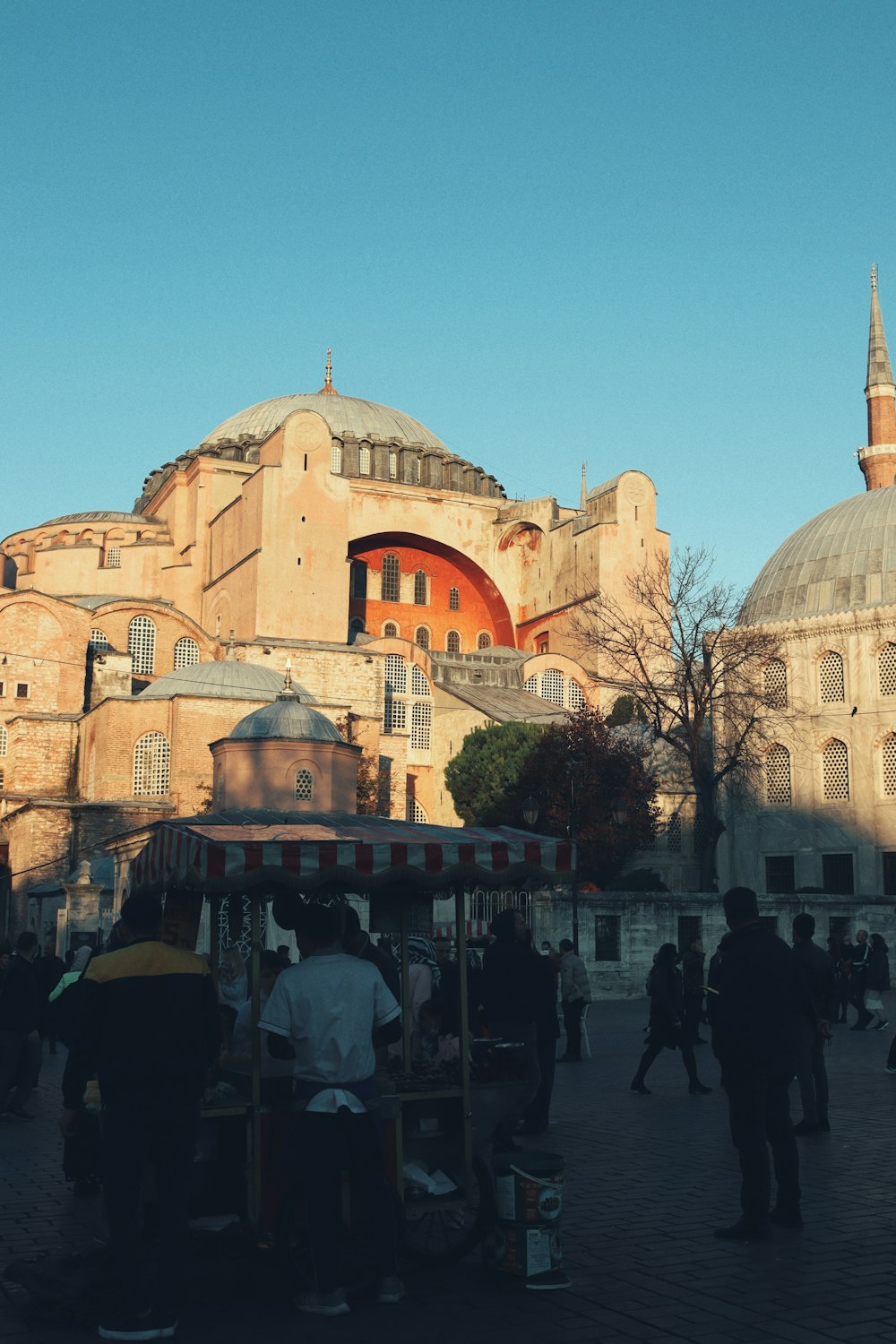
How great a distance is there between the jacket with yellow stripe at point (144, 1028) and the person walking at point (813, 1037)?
4.41 m

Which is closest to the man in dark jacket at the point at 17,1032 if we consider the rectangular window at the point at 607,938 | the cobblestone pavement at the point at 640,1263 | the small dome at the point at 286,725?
the cobblestone pavement at the point at 640,1263

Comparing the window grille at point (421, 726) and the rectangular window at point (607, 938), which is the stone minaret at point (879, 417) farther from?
the rectangular window at point (607, 938)

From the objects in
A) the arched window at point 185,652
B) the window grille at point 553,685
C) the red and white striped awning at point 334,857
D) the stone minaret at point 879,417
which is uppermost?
the stone minaret at point 879,417

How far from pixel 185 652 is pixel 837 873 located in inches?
959

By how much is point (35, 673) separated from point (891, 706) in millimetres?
28367

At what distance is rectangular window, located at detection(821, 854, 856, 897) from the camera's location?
4575 centimetres

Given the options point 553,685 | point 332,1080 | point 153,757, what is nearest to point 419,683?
point 553,685

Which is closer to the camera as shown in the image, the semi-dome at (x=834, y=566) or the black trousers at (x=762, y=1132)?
the black trousers at (x=762, y=1132)

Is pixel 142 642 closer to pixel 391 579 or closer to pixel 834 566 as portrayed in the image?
pixel 391 579

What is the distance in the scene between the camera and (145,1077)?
5.68 metres

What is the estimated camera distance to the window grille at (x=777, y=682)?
1812 inches

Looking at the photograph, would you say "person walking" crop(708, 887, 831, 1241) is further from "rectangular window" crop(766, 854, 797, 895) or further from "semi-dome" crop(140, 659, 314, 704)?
"rectangular window" crop(766, 854, 797, 895)

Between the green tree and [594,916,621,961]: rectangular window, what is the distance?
1194 cm

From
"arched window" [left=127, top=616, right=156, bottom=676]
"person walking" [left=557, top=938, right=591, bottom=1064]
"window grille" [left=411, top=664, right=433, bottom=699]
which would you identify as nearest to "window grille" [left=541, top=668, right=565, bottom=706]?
"window grille" [left=411, top=664, right=433, bottom=699]
